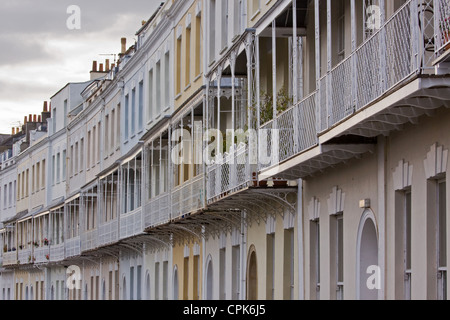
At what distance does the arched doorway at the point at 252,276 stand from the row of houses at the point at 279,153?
4 centimetres

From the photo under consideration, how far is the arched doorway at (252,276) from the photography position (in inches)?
912

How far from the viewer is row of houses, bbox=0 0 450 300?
514 inches

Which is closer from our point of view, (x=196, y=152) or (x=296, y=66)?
(x=296, y=66)

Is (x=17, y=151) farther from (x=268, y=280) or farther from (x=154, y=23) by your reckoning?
(x=268, y=280)

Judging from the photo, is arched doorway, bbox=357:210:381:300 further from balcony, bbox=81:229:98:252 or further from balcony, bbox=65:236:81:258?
balcony, bbox=65:236:81:258

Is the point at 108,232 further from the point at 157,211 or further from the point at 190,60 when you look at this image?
the point at 190,60

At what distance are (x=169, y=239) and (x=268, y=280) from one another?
1188cm

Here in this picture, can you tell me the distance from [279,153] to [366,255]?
302 centimetres

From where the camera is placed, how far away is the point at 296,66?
18.6 metres

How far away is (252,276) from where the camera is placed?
23359 mm

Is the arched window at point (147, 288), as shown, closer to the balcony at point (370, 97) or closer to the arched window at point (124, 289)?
the arched window at point (124, 289)

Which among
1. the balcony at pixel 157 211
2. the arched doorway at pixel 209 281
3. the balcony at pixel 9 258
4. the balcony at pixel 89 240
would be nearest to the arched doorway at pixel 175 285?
the balcony at pixel 157 211

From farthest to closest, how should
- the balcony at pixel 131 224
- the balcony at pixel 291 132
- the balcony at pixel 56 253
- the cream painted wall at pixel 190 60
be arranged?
the balcony at pixel 56 253, the balcony at pixel 131 224, the cream painted wall at pixel 190 60, the balcony at pixel 291 132
